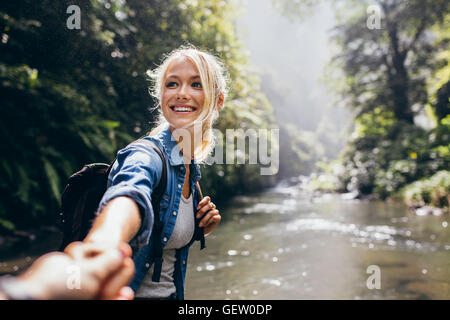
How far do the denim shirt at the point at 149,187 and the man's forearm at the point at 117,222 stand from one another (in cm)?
3

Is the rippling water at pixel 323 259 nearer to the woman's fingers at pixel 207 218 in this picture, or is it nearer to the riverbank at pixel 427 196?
the riverbank at pixel 427 196

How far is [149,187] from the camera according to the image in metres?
1.01

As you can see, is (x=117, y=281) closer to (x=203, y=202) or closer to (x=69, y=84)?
(x=203, y=202)

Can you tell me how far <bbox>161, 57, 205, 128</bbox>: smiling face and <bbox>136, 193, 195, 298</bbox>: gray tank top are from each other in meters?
0.33

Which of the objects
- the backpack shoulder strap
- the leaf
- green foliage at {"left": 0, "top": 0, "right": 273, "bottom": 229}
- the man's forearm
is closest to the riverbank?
green foliage at {"left": 0, "top": 0, "right": 273, "bottom": 229}

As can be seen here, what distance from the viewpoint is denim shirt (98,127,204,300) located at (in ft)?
2.98

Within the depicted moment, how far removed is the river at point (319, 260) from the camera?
380 centimetres

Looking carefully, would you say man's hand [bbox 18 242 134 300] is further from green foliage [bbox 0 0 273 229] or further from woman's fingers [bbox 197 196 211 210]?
green foliage [bbox 0 0 273 229]

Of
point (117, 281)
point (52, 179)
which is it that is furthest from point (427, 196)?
point (117, 281)

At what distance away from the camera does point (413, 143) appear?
13.7m

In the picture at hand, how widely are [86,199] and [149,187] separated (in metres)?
0.33

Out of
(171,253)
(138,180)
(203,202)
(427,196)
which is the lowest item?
(427,196)

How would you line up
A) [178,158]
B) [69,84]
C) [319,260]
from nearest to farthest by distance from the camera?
[178,158] < [319,260] < [69,84]
